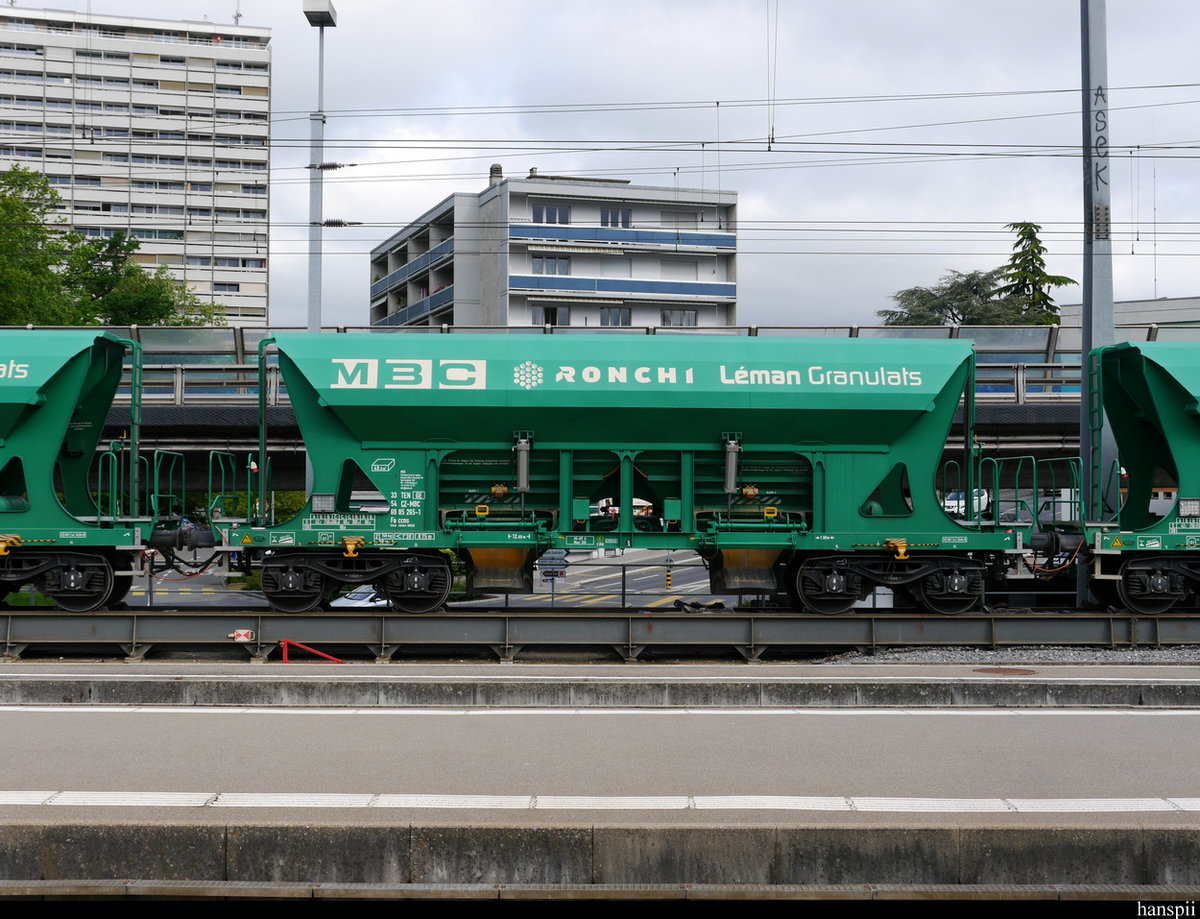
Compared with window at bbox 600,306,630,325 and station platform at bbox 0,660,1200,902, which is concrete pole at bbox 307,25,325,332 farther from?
window at bbox 600,306,630,325

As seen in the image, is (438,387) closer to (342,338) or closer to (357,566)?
(342,338)

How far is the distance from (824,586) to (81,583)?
10.0m

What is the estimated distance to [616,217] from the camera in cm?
6900

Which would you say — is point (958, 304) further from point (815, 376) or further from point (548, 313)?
point (815, 376)

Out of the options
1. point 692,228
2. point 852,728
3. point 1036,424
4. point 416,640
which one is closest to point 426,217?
point 692,228

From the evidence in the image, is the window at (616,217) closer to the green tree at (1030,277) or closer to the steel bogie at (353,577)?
the green tree at (1030,277)

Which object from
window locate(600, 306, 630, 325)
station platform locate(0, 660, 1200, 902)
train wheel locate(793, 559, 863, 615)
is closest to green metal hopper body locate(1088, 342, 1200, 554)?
train wheel locate(793, 559, 863, 615)

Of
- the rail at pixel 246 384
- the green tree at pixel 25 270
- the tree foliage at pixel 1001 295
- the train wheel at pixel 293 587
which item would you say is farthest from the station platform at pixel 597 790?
the tree foliage at pixel 1001 295

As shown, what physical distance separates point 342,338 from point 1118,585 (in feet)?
36.9

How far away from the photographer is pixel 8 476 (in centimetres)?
1468

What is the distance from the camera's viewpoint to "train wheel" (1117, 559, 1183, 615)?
14391 millimetres

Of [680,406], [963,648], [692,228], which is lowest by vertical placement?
[963,648]

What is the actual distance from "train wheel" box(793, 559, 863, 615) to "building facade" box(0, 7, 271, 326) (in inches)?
3143

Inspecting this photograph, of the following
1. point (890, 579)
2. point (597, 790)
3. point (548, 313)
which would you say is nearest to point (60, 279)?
point (548, 313)
